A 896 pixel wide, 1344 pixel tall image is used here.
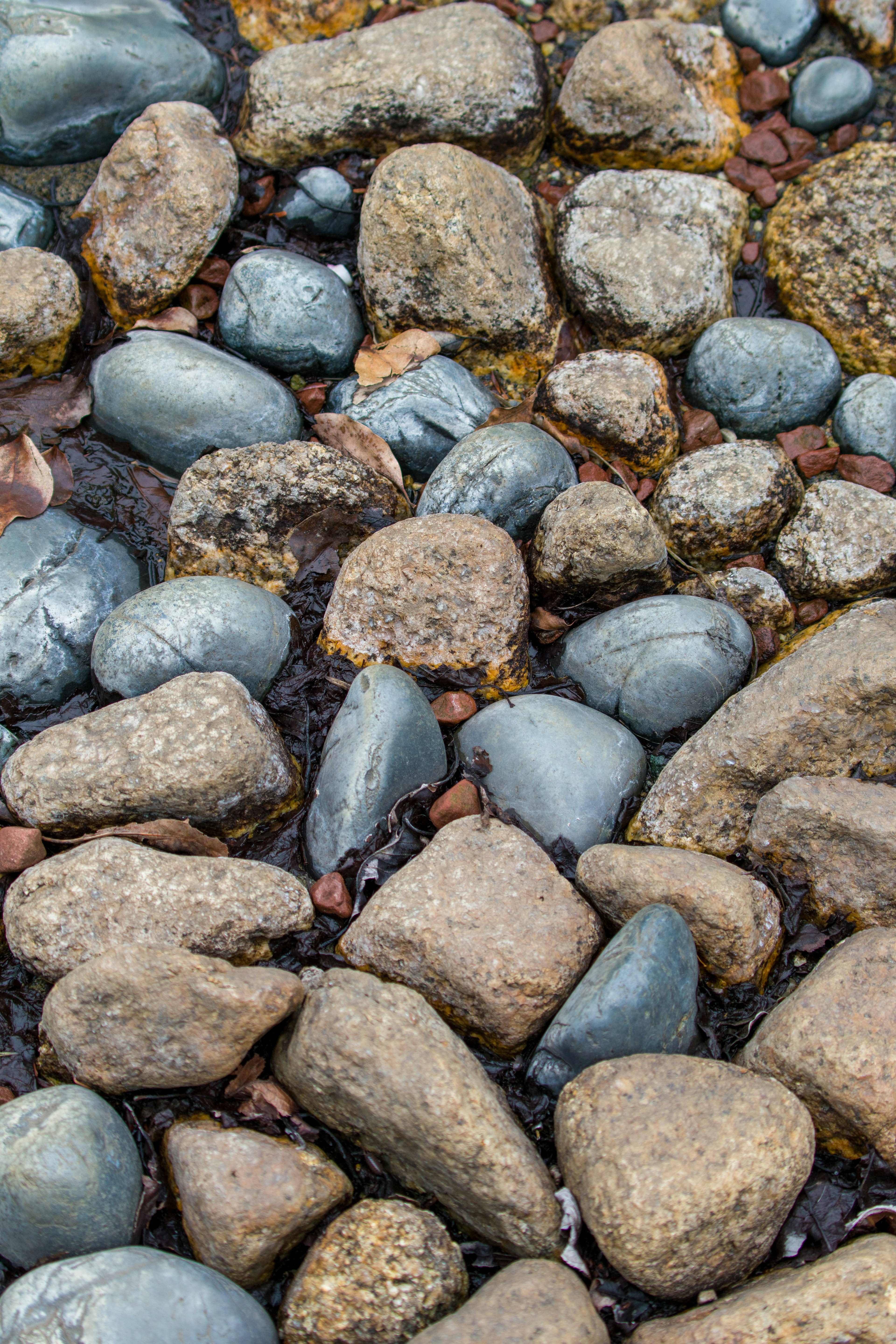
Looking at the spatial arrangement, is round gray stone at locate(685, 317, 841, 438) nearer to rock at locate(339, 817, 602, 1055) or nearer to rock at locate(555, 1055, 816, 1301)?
rock at locate(339, 817, 602, 1055)

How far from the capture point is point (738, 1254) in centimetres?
198

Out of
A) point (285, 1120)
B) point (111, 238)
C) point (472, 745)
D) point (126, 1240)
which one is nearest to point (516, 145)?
point (111, 238)

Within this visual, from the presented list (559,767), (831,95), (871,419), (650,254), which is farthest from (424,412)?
(831,95)

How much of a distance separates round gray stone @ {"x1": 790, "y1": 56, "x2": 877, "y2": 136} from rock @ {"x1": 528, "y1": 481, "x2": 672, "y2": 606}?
7.20 feet

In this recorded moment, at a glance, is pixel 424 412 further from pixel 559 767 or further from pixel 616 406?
pixel 559 767

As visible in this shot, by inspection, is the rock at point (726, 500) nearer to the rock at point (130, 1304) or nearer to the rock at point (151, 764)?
the rock at point (151, 764)

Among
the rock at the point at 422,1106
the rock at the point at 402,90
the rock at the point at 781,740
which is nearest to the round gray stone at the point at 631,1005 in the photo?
the rock at the point at 422,1106

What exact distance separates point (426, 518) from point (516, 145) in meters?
2.03

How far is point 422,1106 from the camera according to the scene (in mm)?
1998

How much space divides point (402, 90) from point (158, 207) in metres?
1.12

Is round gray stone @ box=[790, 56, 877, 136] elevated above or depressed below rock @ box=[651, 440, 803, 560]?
above

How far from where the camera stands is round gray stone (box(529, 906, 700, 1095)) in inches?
86.0

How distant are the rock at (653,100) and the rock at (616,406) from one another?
0.90m

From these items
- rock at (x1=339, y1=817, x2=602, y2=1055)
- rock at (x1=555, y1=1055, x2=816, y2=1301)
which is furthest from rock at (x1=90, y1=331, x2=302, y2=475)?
rock at (x1=555, y1=1055, x2=816, y2=1301)
